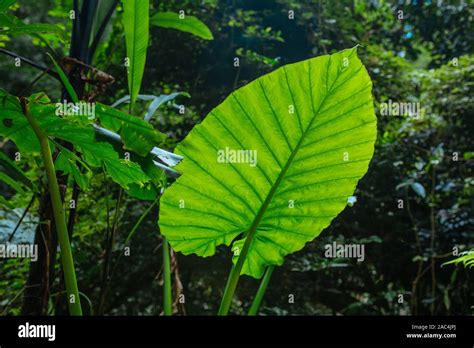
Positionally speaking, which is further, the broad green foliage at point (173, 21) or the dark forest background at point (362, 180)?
the dark forest background at point (362, 180)

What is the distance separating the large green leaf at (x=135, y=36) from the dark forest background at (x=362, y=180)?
52.4 inches

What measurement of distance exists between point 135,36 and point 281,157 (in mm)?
420

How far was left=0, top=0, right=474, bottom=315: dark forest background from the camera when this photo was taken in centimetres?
239

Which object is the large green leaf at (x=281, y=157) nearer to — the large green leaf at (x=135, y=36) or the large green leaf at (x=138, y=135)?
the large green leaf at (x=138, y=135)

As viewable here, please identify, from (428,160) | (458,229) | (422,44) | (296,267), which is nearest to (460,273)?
(458,229)

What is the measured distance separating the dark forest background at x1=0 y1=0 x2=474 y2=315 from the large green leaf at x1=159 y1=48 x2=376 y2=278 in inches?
61.5

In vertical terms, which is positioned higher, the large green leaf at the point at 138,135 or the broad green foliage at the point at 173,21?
the broad green foliage at the point at 173,21

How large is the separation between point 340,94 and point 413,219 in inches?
82.3
